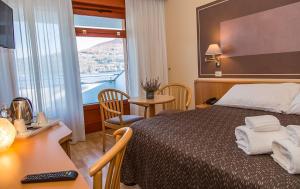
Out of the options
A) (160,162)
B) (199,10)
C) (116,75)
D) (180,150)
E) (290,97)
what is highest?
(199,10)

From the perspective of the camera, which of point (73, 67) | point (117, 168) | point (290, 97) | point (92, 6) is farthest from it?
point (92, 6)

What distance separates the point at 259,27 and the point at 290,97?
1017 millimetres

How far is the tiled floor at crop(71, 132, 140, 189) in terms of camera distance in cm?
259

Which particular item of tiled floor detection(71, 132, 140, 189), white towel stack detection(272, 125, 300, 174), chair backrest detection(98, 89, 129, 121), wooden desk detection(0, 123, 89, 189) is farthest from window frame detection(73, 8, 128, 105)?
white towel stack detection(272, 125, 300, 174)

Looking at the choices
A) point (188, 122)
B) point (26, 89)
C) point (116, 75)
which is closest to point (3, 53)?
point (26, 89)

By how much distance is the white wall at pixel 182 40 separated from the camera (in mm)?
3678

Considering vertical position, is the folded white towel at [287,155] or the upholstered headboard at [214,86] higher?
the upholstered headboard at [214,86]

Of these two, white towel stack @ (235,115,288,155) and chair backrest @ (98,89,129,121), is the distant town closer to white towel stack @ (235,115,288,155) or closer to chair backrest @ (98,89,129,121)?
chair backrest @ (98,89,129,121)

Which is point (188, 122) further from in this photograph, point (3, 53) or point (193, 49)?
point (3, 53)

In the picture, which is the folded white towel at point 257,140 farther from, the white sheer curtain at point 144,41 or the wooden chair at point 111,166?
the white sheer curtain at point 144,41

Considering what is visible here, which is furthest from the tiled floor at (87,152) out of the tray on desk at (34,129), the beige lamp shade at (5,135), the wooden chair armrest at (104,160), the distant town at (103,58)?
the wooden chair armrest at (104,160)

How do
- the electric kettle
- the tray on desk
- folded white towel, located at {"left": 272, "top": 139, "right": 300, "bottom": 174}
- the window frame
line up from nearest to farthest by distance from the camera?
folded white towel, located at {"left": 272, "top": 139, "right": 300, "bottom": 174} < the tray on desk < the electric kettle < the window frame

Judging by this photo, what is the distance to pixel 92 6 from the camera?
3.68 metres

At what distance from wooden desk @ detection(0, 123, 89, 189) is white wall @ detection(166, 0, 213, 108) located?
9.24 ft
